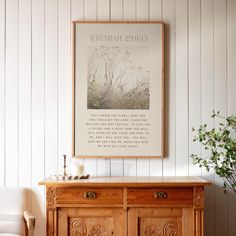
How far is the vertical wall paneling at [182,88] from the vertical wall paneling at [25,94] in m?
1.19

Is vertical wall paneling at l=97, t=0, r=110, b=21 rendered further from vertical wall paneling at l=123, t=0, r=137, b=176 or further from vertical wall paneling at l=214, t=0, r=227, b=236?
vertical wall paneling at l=214, t=0, r=227, b=236

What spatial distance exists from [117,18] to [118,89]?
572 millimetres

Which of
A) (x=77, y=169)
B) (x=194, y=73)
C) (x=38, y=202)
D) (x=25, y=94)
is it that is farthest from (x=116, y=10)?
(x=38, y=202)

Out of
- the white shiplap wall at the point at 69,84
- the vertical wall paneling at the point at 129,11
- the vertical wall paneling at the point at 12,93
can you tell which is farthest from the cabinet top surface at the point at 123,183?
the vertical wall paneling at the point at 129,11

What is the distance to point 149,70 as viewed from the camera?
3.73 metres

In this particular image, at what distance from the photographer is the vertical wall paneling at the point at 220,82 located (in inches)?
147

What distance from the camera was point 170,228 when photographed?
3316mm

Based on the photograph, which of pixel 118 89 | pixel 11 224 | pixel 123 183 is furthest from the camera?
pixel 118 89

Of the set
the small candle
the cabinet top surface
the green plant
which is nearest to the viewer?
the cabinet top surface

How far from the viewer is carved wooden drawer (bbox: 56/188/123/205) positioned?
10.8ft

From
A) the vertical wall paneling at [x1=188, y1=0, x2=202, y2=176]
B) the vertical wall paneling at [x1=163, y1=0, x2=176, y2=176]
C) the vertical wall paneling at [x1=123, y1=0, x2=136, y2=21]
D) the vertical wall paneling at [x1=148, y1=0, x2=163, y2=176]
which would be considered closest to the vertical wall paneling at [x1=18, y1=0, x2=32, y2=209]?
the vertical wall paneling at [x1=123, y1=0, x2=136, y2=21]

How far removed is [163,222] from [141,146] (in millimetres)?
668

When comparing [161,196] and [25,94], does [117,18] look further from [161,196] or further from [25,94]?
[161,196]

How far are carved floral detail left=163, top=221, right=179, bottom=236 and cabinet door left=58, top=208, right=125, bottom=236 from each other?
32 centimetres
